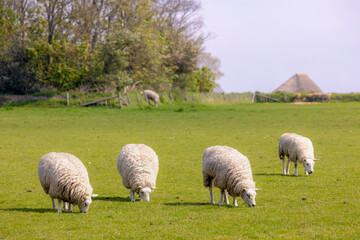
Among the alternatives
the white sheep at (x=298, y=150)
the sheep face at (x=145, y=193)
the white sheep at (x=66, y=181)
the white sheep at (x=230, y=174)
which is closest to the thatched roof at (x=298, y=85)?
the white sheep at (x=298, y=150)

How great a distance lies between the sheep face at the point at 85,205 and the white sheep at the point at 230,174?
8.92 ft

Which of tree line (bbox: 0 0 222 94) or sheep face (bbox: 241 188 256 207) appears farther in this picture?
tree line (bbox: 0 0 222 94)

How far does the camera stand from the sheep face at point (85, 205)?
9.52 meters

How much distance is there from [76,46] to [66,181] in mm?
37259

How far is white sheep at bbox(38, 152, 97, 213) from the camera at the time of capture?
31.3 ft

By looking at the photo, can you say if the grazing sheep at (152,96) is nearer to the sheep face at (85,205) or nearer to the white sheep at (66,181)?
the white sheep at (66,181)

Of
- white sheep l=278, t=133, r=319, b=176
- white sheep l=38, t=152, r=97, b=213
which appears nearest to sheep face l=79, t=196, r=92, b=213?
white sheep l=38, t=152, r=97, b=213

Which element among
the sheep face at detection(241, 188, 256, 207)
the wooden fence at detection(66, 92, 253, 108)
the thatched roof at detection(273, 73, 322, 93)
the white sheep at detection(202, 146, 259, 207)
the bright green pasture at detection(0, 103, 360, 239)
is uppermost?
the thatched roof at detection(273, 73, 322, 93)

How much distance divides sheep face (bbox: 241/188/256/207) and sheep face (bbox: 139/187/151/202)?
219 centimetres

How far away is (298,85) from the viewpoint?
93.5m

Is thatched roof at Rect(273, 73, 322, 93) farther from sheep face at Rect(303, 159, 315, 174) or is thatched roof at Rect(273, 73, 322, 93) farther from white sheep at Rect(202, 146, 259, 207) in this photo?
white sheep at Rect(202, 146, 259, 207)

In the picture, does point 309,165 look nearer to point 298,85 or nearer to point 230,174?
point 230,174

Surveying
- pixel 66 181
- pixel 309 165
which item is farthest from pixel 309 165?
pixel 66 181

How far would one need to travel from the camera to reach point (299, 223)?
8680 millimetres
